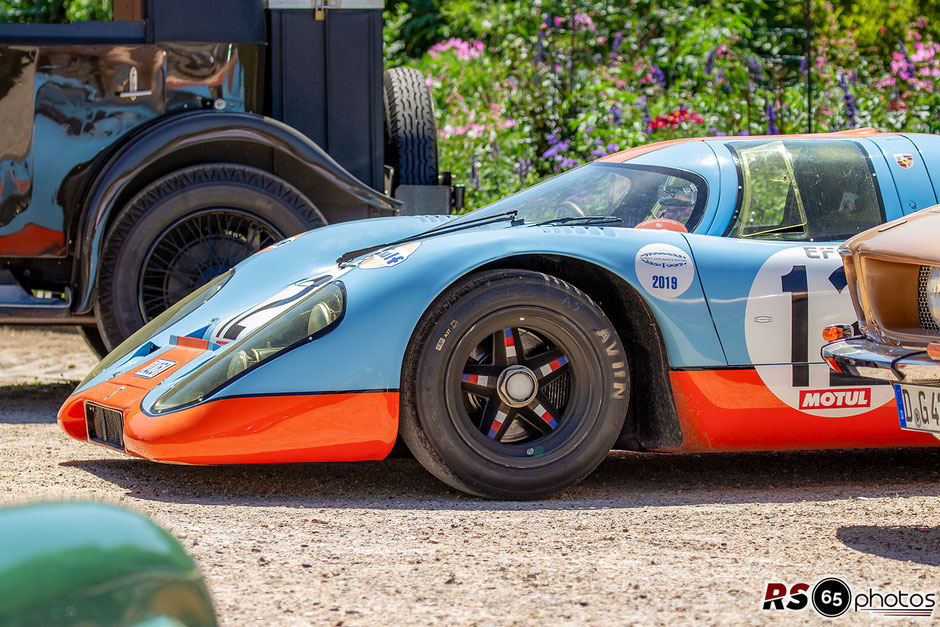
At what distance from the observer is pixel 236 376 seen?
3396mm

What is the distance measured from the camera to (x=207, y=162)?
18.4 feet

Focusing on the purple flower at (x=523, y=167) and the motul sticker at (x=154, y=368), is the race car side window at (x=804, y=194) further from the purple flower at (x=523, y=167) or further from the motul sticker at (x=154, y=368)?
the purple flower at (x=523, y=167)

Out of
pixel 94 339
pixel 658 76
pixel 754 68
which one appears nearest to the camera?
pixel 94 339

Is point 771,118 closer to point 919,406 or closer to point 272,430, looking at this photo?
point 919,406

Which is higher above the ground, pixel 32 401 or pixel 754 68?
pixel 754 68

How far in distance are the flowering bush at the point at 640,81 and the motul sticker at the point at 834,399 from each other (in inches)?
158

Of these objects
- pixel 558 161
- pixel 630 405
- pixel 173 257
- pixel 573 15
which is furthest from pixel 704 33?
pixel 630 405

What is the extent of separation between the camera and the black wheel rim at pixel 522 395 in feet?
11.5

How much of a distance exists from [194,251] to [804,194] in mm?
3050

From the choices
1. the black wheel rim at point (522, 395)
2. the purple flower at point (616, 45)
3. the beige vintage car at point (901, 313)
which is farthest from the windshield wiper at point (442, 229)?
the purple flower at point (616, 45)

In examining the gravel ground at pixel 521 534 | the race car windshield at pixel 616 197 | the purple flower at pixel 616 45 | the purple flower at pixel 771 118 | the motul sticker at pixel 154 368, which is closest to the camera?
the gravel ground at pixel 521 534

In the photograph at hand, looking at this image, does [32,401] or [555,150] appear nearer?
[32,401]

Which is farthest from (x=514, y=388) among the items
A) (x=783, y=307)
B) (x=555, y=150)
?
(x=555, y=150)

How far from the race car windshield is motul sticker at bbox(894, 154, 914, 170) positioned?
77 cm
